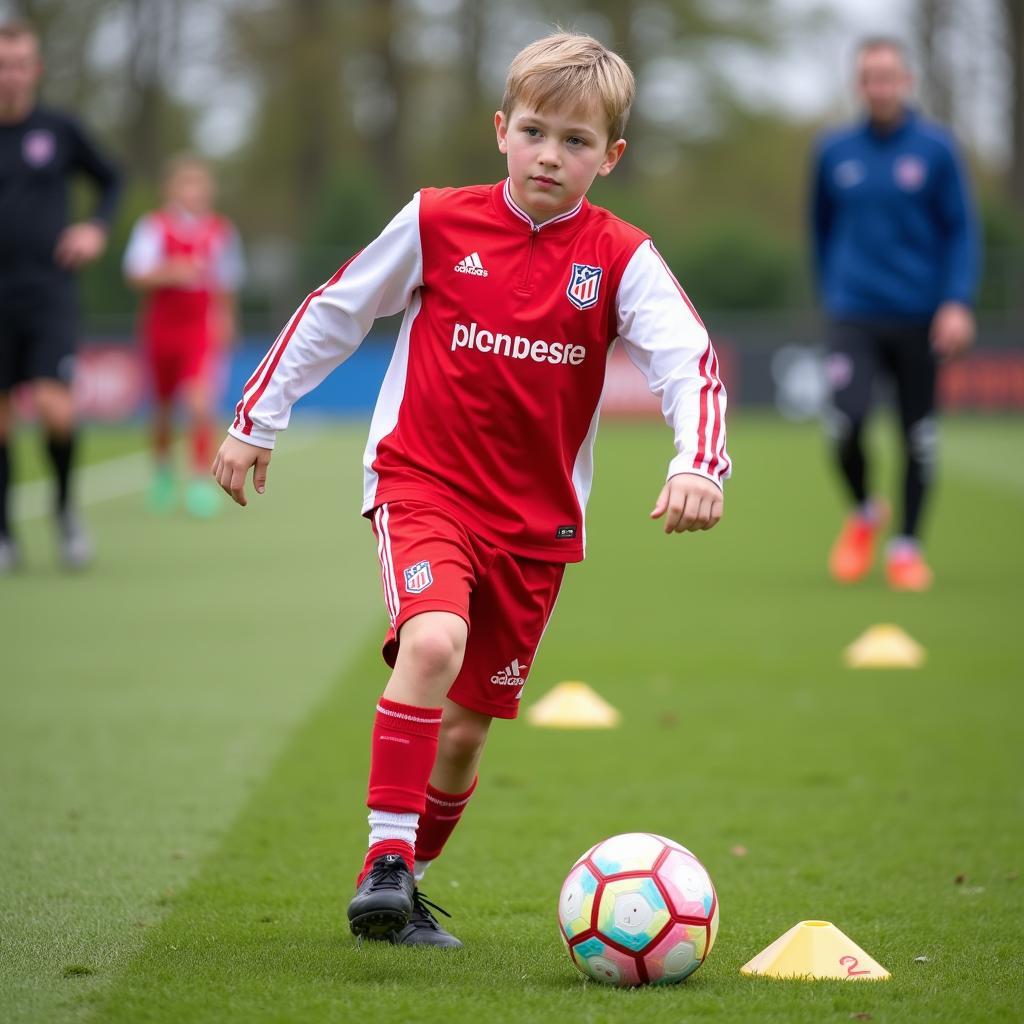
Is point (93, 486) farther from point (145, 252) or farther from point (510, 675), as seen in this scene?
point (510, 675)

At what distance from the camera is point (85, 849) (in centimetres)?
443

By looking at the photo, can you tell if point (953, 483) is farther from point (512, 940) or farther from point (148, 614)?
point (512, 940)

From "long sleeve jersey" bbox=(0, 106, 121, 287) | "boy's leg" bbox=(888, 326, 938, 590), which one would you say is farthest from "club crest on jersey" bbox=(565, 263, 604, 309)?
"long sleeve jersey" bbox=(0, 106, 121, 287)

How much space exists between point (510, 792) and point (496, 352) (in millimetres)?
1864

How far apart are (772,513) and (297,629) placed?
6515 mm

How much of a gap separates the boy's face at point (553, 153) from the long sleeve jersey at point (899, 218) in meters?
6.00

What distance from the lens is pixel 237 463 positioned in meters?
3.71

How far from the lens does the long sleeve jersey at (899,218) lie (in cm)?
943

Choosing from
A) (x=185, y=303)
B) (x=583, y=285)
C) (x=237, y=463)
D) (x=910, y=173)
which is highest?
(x=910, y=173)

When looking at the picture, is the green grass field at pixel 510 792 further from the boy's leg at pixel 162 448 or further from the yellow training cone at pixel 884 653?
the boy's leg at pixel 162 448

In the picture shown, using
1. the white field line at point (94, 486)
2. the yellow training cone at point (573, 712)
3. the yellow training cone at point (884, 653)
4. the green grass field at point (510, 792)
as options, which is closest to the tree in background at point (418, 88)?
the white field line at point (94, 486)

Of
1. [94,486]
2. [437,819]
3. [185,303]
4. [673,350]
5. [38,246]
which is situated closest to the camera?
[673,350]

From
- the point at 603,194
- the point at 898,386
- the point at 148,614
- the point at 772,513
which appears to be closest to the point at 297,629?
the point at 148,614

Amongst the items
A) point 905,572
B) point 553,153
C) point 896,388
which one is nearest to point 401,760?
point 553,153
